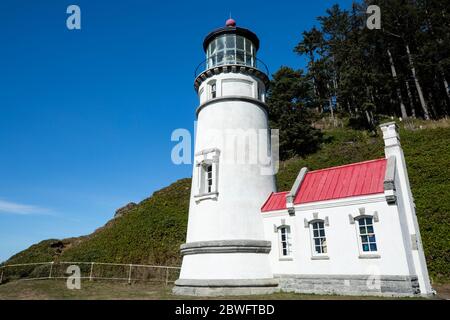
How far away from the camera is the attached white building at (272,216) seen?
36.0 feet

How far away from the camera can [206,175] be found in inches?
586

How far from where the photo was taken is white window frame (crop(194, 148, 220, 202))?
1405cm

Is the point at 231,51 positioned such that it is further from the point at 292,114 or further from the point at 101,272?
the point at 292,114

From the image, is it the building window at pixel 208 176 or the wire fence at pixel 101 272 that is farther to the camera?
the wire fence at pixel 101 272

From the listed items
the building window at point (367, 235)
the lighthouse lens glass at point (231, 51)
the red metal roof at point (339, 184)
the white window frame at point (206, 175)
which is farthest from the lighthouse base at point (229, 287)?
the lighthouse lens glass at point (231, 51)

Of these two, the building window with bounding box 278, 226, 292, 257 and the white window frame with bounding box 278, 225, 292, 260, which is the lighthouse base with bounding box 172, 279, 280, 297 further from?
the building window with bounding box 278, 226, 292, 257

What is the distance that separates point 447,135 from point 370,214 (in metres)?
18.5

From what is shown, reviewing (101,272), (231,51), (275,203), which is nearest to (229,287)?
(275,203)

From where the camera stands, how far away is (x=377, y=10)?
35594 mm

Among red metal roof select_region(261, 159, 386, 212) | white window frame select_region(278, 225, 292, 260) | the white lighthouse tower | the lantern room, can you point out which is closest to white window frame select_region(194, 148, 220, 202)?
the white lighthouse tower

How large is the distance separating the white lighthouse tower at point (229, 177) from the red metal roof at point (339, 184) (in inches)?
50.4

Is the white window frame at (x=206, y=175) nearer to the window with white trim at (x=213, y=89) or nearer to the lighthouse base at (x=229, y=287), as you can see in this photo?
the window with white trim at (x=213, y=89)

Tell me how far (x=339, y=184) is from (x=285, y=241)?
3.57 m

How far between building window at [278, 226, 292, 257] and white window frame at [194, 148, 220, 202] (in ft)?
11.6
